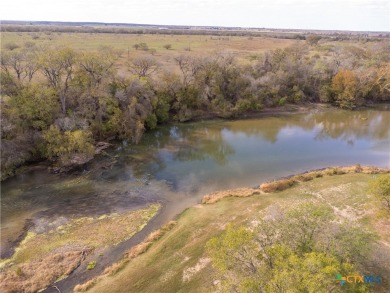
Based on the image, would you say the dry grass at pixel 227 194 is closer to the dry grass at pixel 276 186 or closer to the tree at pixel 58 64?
the dry grass at pixel 276 186

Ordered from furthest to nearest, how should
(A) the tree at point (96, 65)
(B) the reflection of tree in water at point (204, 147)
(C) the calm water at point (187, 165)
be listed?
(A) the tree at point (96, 65) → (B) the reflection of tree in water at point (204, 147) → (C) the calm water at point (187, 165)

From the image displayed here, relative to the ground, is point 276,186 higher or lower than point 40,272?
higher

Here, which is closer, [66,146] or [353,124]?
[66,146]

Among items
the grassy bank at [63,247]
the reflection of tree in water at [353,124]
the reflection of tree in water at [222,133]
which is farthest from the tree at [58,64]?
the reflection of tree in water at [353,124]

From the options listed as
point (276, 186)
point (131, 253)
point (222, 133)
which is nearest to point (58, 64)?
point (222, 133)

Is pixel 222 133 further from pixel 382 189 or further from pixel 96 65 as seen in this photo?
pixel 382 189

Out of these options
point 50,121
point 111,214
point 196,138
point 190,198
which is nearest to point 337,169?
point 190,198
